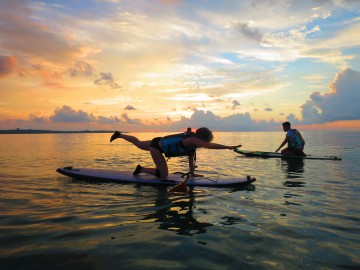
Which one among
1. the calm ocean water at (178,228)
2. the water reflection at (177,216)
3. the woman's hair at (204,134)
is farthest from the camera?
the woman's hair at (204,134)

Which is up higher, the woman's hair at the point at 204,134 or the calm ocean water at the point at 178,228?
the woman's hair at the point at 204,134

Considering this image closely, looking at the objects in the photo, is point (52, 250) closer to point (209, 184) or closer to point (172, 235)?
point (172, 235)

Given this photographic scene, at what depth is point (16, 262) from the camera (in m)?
4.32

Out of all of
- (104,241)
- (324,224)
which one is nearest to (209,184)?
(324,224)

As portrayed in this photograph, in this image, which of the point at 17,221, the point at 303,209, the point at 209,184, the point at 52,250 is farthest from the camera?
the point at 209,184

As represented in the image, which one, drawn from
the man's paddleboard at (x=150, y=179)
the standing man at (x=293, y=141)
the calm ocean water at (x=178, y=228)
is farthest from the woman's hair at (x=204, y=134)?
the standing man at (x=293, y=141)

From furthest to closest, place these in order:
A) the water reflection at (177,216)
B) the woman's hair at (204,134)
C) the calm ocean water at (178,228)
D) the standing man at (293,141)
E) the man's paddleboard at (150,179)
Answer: the standing man at (293,141), the man's paddleboard at (150,179), the woman's hair at (204,134), the water reflection at (177,216), the calm ocean water at (178,228)

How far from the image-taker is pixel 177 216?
6.80 metres

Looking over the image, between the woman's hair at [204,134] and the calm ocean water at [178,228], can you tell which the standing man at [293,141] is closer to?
the calm ocean water at [178,228]

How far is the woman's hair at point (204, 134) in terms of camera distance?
8859 millimetres

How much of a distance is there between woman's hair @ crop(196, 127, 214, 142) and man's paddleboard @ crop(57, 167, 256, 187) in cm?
207

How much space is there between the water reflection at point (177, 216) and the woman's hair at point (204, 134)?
73.8 inches

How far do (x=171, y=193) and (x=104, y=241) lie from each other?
13.9 ft

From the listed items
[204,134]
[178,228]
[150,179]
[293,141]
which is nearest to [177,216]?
[178,228]
